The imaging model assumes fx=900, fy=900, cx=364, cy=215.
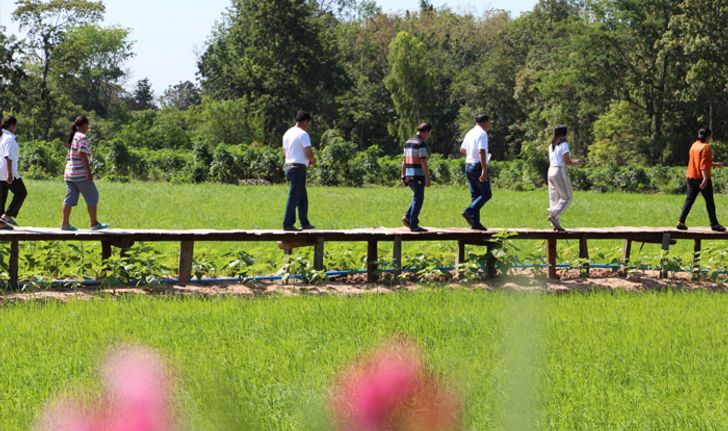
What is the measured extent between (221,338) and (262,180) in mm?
32530

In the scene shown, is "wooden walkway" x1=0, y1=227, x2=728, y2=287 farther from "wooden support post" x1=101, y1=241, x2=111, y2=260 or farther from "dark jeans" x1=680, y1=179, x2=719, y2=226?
"dark jeans" x1=680, y1=179, x2=719, y2=226

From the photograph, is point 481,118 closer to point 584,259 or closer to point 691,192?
point 584,259

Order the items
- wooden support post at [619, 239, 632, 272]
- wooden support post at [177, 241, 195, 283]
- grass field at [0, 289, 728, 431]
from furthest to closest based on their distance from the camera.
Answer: wooden support post at [619, 239, 632, 272] < wooden support post at [177, 241, 195, 283] < grass field at [0, 289, 728, 431]

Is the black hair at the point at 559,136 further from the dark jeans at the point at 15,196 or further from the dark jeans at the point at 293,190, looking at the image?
the dark jeans at the point at 15,196

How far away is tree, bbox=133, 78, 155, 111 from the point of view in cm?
10878

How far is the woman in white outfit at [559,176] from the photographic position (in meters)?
12.5

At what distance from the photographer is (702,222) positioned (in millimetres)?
23281

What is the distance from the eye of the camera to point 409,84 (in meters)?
66.6

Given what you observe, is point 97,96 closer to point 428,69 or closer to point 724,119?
point 428,69

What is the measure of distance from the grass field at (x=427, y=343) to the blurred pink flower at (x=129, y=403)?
2.99m

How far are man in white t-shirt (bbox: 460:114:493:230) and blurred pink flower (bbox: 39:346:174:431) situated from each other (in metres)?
11.4

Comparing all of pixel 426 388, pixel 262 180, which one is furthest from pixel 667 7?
pixel 426 388

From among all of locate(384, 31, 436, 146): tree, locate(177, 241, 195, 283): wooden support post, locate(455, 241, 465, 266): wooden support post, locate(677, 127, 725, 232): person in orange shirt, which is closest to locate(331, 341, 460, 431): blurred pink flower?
locate(177, 241, 195, 283): wooden support post

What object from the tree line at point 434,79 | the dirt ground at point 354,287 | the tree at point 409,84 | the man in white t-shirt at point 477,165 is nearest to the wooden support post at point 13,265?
the dirt ground at point 354,287
